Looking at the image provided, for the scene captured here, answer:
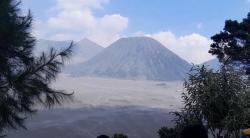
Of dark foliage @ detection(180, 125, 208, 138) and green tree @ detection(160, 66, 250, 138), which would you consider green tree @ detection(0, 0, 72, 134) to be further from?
dark foliage @ detection(180, 125, 208, 138)

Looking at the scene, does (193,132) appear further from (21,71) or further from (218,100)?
(218,100)

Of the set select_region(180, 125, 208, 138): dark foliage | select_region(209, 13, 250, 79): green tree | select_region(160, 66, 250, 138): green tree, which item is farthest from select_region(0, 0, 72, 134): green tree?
select_region(209, 13, 250, 79): green tree

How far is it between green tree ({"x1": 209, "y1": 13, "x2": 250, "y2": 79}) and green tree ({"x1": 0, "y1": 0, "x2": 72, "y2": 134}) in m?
13.6

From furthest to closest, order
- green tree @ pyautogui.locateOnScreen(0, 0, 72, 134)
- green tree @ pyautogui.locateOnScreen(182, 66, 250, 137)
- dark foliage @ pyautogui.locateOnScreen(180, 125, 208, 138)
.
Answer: green tree @ pyautogui.locateOnScreen(182, 66, 250, 137) → green tree @ pyautogui.locateOnScreen(0, 0, 72, 134) → dark foliage @ pyautogui.locateOnScreen(180, 125, 208, 138)

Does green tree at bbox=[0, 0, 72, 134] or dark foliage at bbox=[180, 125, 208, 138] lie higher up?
green tree at bbox=[0, 0, 72, 134]

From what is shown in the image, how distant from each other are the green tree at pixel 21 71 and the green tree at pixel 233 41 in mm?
13572

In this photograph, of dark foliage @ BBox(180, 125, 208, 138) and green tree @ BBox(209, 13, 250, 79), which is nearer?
dark foliage @ BBox(180, 125, 208, 138)

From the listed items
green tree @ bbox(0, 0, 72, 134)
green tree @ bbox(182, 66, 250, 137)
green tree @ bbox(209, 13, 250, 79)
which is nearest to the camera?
green tree @ bbox(0, 0, 72, 134)

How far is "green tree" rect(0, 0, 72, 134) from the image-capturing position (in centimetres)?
1058

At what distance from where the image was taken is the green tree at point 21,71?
10.6 metres

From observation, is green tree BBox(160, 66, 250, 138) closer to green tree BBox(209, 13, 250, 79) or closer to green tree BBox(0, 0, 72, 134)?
green tree BBox(0, 0, 72, 134)

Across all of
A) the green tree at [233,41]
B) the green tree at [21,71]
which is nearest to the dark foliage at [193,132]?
the green tree at [21,71]

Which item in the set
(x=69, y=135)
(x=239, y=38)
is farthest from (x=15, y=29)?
(x=69, y=135)

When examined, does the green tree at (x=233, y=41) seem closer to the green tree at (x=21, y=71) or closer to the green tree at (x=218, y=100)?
the green tree at (x=218, y=100)
